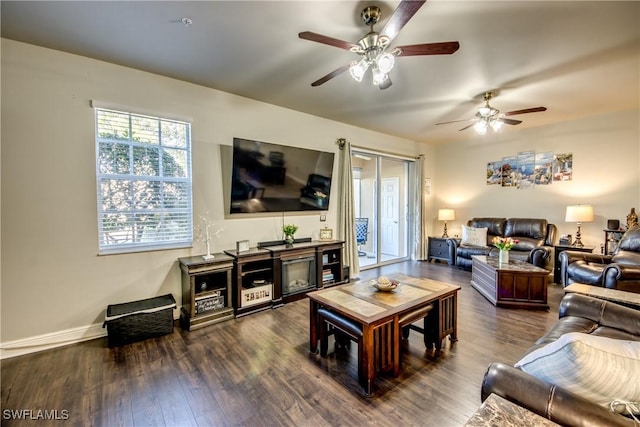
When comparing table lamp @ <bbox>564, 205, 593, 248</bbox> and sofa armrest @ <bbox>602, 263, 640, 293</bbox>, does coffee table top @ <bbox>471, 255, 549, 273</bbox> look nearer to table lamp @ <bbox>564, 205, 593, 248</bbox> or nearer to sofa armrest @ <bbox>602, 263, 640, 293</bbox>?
sofa armrest @ <bbox>602, 263, 640, 293</bbox>

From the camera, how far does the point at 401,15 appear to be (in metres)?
1.73

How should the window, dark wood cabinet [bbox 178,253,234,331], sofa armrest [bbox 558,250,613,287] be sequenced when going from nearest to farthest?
1. the window
2. dark wood cabinet [bbox 178,253,234,331]
3. sofa armrest [bbox 558,250,613,287]

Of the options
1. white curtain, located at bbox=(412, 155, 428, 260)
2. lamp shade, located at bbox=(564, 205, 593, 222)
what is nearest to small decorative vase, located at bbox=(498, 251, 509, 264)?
lamp shade, located at bbox=(564, 205, 593, 222)

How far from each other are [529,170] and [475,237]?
175 cm

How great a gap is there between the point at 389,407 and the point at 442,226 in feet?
19.9

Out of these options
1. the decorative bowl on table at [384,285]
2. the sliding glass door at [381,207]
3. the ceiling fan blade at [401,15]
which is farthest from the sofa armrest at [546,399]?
the sliding glass door at [381,207]

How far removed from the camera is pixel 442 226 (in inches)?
285

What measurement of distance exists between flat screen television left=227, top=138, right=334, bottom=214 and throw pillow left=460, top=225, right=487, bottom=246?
10.5 feet

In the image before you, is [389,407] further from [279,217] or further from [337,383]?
[279,217]

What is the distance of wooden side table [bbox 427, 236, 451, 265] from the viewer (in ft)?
20.4

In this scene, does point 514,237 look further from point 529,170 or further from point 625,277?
point 625,277

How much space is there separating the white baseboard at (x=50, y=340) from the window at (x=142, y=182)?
2.67 ft

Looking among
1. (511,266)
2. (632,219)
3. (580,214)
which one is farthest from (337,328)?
(632,219)

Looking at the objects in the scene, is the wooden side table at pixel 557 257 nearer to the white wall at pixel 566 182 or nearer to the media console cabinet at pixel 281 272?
the white wall at pixel 566 182
